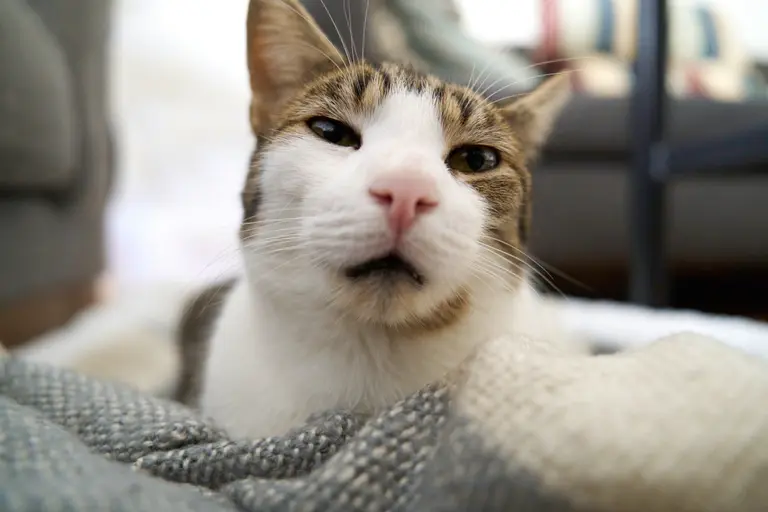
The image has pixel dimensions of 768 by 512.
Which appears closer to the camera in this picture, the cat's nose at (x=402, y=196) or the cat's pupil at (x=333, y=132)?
the cat's nose at (x=402, y=196)

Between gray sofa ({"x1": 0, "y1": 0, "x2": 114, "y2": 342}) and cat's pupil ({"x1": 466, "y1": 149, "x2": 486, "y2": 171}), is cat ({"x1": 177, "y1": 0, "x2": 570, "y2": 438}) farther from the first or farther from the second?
gray sofa ({"x1": 0, "y1": 0, "x2": 114, "y2": 342})

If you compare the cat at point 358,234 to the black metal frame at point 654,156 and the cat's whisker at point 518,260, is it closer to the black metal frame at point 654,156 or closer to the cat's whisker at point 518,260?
the cat's whisker at point 518,260

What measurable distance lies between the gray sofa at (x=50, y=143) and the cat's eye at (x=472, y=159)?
0.74 metres

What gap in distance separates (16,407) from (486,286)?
42 centimetres

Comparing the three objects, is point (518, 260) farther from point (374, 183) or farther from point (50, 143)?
point (50, 143)

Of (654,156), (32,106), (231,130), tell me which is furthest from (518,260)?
(231,130)

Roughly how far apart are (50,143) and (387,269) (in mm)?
996

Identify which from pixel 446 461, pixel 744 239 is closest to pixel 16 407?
pixel 446 461

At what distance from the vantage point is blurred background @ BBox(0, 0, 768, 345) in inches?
35.9

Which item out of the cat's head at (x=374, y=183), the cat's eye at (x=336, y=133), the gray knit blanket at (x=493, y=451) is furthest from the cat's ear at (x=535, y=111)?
the gray knit blanket at (x=493, y=451)

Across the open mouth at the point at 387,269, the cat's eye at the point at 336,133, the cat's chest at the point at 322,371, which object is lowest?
the cat's chest at the point at 322,371

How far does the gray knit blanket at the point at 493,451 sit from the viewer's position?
1.17 feet

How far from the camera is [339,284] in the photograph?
0.53 meters

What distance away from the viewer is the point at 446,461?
1.31 ft
